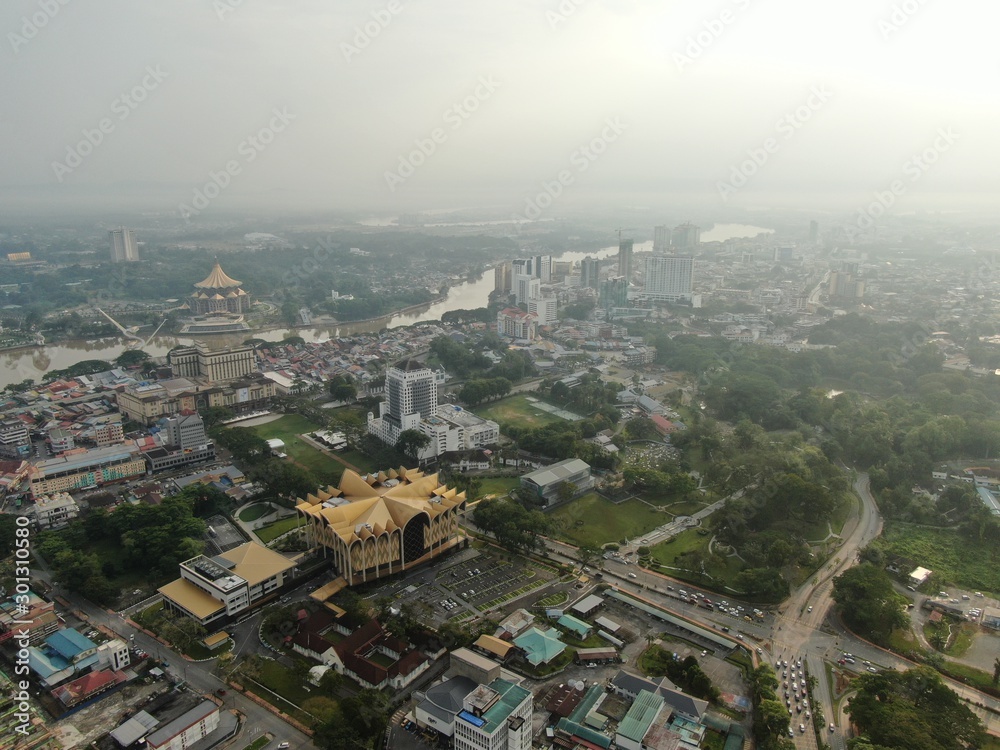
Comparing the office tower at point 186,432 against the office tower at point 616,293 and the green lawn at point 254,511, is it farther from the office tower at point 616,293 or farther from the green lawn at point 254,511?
the office tower at point 616,293

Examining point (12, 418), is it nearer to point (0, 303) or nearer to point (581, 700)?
point (581, 700)

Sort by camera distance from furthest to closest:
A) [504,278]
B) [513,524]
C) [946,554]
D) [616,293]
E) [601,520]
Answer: [504,278], [616,293], [601,520], [946,554], [513,524]

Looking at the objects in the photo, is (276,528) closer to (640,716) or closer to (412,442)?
(412,442)

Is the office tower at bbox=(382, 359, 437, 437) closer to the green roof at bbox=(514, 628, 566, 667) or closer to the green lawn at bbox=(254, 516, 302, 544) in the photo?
the green lawn at bbox=(254, 516, 302, 544)

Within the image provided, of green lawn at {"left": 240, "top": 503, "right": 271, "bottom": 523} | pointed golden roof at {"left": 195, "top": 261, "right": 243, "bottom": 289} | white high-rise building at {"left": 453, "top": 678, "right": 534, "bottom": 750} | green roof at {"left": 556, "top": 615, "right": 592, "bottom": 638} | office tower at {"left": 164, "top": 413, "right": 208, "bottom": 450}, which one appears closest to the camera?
white high-rise building at {"left": 453, "top": 678, "right": 534, "bottom": 750}


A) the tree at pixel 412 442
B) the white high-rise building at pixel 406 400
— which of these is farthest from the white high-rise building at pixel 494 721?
the white high-rise building at pixel 406 400

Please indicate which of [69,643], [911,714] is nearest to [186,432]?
[69,643]

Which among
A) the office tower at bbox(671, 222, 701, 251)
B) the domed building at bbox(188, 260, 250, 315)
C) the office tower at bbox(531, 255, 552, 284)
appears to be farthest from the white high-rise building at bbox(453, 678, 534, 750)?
the office tower at bbox(671, 222, 701, 251)
